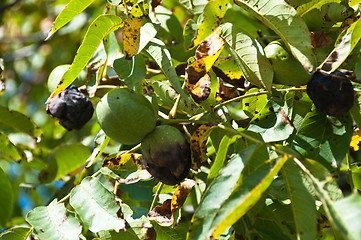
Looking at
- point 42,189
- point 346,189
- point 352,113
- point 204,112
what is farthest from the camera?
point 42,189

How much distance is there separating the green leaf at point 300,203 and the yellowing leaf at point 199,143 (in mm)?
284

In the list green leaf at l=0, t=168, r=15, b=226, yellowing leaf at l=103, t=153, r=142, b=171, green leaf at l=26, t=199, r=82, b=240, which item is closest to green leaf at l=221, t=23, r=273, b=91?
yellowing leaf at l=103, t=153, r=142, b=171

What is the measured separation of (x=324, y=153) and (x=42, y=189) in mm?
2196

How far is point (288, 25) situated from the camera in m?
1.38

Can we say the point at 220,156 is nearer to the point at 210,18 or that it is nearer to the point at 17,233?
the point at 210,18

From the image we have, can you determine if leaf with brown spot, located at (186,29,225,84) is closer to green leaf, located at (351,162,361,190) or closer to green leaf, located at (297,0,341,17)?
green leaf, located at (297,0,341,17)

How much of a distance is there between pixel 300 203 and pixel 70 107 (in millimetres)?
1147

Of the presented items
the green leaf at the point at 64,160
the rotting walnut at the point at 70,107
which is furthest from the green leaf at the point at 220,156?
the green leaf at the point at 64,160

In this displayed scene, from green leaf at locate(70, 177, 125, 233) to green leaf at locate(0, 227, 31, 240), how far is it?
0.83 feet

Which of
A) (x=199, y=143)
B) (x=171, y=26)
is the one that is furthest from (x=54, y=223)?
(x=171, y=26)

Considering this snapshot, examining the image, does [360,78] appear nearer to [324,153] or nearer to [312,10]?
[324,153]

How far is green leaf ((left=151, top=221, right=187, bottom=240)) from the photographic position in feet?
5.26

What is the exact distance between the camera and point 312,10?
64.5 inches

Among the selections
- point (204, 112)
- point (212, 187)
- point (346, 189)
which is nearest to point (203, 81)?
point (204, 112)
